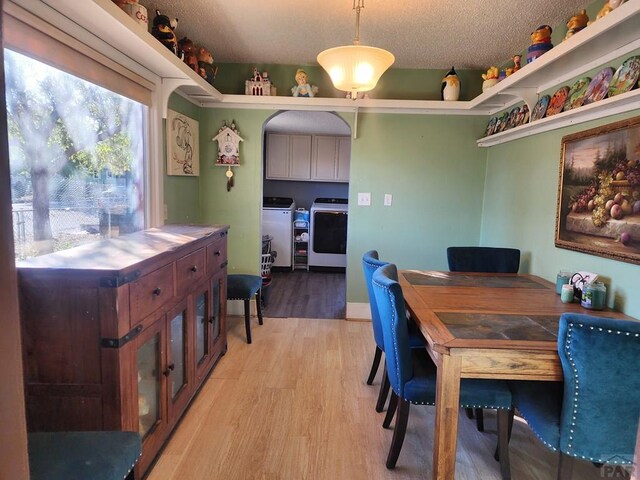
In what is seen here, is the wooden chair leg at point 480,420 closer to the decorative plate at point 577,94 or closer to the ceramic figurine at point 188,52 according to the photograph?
the decorative plate at point 577,94

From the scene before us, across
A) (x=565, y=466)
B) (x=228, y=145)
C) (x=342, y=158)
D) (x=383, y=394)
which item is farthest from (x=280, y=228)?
(x=565, y=466)

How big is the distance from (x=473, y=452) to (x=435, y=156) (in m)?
2.45

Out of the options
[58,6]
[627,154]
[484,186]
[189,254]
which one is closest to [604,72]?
[627,154]

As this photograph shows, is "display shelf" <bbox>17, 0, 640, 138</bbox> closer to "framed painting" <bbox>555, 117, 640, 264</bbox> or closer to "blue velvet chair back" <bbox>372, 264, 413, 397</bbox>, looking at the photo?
"framed painting" <bbox>555, 117, 640, 264</bbox>

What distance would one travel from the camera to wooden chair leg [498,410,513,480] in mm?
1665

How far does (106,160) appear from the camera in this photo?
217cm

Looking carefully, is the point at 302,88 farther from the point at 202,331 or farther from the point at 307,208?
the point at 307,208

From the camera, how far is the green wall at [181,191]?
9.48 feet

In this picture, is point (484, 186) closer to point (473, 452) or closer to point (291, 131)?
point (473, 452)

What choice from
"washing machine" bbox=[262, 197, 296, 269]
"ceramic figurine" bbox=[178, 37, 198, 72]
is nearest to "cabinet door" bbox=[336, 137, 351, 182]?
"washing machine" bbox=[262, 197, 296, 269]

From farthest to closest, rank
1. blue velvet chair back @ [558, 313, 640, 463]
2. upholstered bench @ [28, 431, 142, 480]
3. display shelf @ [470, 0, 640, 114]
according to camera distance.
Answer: display shelf @ [470, 0, 640, 114]
blue velvet chair back @ [558, 313, 640, 463]
upholstered bench @ [28, 431, 142, 480]

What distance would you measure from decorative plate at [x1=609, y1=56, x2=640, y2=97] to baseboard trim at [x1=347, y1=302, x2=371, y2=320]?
8.18ft

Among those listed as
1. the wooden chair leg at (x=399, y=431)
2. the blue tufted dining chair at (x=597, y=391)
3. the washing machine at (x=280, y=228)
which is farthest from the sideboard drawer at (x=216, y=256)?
the washing machine at (x=280, y=228)

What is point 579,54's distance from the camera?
6.25 ft
